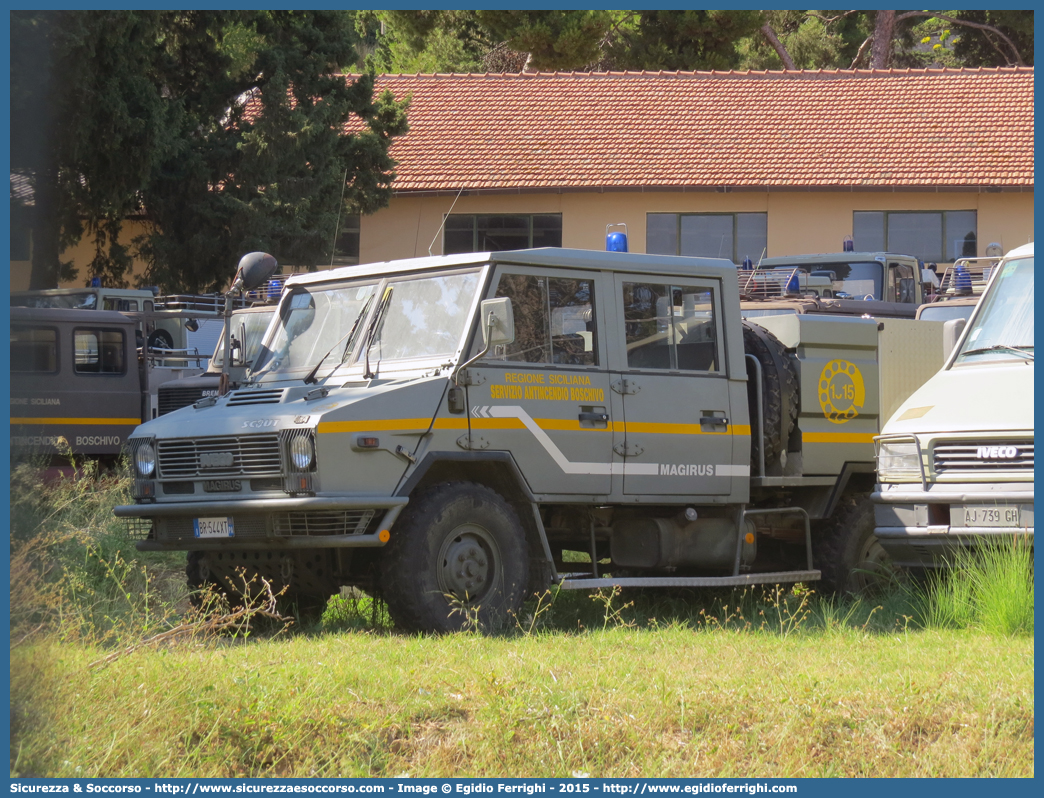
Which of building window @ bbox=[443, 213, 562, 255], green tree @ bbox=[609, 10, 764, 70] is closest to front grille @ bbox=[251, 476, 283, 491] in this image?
building window @ bbox=[443, 213, 562, 255]

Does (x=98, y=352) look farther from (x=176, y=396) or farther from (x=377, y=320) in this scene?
(x=377, y=320)

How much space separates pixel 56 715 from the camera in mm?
5266

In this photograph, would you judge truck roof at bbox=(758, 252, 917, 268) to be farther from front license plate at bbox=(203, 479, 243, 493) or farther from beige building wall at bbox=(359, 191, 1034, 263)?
front license plate at bbox=(203, 479, 243, 493)

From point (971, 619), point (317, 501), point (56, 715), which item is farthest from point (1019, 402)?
point (56, 715)

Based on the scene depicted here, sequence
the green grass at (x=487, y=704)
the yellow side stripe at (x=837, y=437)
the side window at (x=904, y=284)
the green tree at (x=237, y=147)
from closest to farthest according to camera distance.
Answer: the green grass at (x=487, y=704) < the yellow side stripe at (x=837, y=437) < the side window at (x=904, y=284) < the green tree at (x=237, y=147)

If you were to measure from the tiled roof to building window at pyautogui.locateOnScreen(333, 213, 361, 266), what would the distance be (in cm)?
134

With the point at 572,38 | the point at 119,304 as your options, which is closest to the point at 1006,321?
the point at 119,304

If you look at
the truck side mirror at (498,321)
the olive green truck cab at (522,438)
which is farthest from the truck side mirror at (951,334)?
the truck side mirror at (498,321)

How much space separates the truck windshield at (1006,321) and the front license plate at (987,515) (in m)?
1.22

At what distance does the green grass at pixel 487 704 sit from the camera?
5363 millimetres

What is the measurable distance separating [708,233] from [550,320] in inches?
709

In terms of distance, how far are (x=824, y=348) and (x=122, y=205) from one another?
43.9 feet

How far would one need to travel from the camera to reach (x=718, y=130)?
2716 cm

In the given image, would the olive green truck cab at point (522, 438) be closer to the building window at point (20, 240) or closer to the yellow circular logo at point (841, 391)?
the yellow circular logo at point (841, 391)
